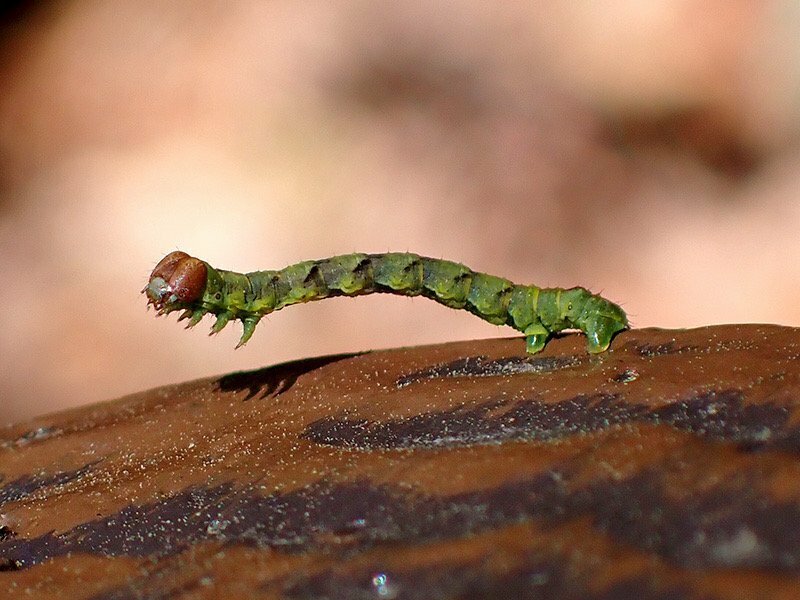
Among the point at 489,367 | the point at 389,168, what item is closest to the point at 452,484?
the point at 489,367

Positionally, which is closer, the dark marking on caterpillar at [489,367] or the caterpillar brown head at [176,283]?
the dark marking on caterpillar at [489,367]

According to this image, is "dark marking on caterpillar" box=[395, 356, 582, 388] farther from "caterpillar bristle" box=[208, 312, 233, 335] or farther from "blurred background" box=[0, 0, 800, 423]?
"blurred background" box=[0, 0, 800, 423]

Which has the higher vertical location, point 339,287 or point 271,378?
point 339,287

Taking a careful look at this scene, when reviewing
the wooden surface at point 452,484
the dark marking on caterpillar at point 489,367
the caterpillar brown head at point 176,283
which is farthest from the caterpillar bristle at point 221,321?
the dark marking on caterpillar at point 489,367

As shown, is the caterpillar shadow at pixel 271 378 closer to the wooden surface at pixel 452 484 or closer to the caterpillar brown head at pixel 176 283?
the wooden surface at pixel 452 484

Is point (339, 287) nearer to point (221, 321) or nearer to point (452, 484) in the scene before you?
point (221, 321)

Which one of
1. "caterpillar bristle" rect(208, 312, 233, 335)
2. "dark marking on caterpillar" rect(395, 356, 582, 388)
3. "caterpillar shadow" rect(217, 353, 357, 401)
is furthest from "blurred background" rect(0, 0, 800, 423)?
"dark marking on caterpillar" rect(395, 356, 582, 388)
